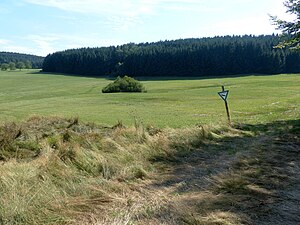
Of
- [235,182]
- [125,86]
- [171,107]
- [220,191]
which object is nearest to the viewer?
[220,191]

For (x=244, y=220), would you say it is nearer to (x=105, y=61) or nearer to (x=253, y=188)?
(x=253, y=188)

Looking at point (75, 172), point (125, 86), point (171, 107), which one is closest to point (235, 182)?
point (75, 172)

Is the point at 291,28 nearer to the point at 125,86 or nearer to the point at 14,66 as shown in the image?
the point at 125,86

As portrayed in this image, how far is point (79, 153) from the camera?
762cm

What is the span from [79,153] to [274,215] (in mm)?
4446

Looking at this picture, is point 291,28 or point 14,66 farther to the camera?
point 14,66

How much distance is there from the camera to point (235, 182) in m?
5.89

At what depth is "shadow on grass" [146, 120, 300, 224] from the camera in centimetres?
466

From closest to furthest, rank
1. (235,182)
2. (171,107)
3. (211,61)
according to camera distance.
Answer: (235,182) < (171,107) < (211,61)

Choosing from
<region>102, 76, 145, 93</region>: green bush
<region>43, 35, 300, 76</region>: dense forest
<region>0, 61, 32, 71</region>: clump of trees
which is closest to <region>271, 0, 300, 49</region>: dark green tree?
<region>102, 76, 145, 93</region>: green bush

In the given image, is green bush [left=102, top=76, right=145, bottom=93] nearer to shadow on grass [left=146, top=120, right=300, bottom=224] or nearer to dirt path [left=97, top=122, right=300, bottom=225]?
shadow on grass [left=146, top=120, right=300, bottom=224]

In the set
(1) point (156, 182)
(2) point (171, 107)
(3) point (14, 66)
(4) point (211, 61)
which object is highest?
(3) point (14, 66)

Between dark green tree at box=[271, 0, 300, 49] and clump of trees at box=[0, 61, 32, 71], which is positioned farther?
clump of trees at box=[0, 61, 32, 71]

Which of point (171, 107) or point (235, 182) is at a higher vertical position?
point (235, 182)
